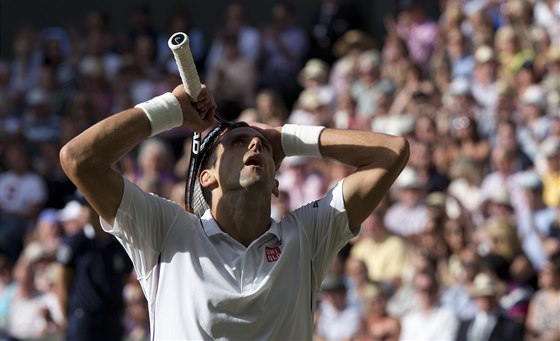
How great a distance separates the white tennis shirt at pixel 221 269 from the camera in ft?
16.9

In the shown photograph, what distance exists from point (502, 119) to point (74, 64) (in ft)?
21.3

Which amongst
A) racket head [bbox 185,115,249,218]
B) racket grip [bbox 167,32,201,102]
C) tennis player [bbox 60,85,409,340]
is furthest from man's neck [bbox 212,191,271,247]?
racket grip [bbox 167,32,201,102]

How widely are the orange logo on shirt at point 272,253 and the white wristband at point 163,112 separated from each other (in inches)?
25.2

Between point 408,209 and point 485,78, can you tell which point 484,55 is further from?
point 408,209

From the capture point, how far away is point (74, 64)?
54.1 ft

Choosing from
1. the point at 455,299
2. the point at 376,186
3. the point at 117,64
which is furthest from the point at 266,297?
the point at 117,64

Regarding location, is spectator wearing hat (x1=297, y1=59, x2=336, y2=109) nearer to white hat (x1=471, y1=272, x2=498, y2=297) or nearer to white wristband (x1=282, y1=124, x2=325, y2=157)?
white hat (x1=471, y1=272, x2=498, y2=297)

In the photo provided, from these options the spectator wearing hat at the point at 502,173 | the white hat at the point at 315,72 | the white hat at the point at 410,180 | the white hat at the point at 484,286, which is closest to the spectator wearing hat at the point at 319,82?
the white hat at the point at 315,72

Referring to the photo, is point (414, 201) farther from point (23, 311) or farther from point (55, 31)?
point (55, 31)

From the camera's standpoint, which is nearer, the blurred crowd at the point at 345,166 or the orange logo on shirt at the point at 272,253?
the orange logo on shirt at the point at 272,253

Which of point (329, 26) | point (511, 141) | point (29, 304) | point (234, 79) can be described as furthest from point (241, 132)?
point (329, 26)

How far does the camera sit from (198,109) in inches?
216

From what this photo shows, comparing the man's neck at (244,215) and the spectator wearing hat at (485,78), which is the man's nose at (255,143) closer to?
the man's neck at (244,215)

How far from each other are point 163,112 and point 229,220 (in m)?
0.53
